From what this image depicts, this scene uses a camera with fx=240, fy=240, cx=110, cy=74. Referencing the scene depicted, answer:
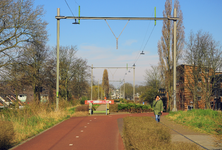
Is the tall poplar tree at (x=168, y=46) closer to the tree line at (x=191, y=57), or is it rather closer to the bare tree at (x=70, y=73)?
the tree line at (x=191, y=57)

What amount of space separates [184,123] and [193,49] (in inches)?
997

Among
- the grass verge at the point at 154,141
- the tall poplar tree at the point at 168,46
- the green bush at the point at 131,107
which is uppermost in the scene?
the tall poplar tree at the point at 168,46

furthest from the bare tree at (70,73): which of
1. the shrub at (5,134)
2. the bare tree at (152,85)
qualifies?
the shrub at (5,134)

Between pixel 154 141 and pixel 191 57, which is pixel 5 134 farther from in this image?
pixel 191 57

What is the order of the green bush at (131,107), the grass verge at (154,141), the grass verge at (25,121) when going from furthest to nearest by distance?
the green bush at (131,107)
the grass verge at (25,121)
the grass verge at (154,141)

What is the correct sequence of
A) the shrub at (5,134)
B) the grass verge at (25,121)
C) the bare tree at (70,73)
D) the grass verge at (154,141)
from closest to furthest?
1. the grass verge at (154,141)
2. the shrub at (5,134)
3. the grass verge at (25,121)
4. the bare tree at (70,73)

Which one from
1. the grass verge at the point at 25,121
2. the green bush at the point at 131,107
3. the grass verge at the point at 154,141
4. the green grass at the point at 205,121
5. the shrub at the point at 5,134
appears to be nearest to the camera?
the grass verge at the point at 154,141

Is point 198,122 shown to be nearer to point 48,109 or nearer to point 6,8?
point 48,109


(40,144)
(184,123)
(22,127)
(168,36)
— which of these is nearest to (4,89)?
(22,127)

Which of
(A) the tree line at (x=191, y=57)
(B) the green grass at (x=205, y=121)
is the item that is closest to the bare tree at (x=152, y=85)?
(A) the tree line at (x=191, y=57)

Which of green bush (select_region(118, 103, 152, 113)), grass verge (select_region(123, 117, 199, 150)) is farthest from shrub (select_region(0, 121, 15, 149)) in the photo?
green bush (select_region(118, 103, 152, 113))

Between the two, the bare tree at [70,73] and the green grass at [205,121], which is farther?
the bare tree at [70,73]

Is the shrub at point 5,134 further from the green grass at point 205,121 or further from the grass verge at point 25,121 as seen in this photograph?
the green grass at point 205,121

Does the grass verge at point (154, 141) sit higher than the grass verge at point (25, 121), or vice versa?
the grass verge at point (154, 141)
